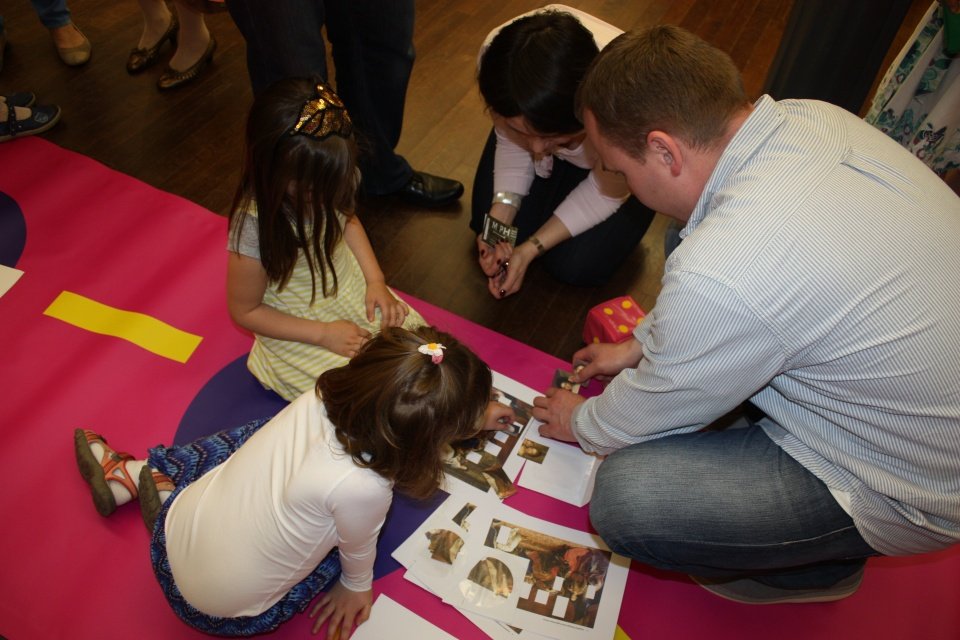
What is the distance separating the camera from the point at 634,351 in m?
1.70

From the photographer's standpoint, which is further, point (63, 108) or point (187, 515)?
point (63, 108)

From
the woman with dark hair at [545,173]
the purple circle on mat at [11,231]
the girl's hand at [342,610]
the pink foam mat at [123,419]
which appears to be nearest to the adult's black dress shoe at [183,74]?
the pink foam mat at [123,419]

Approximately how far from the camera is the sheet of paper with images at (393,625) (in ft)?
4.57

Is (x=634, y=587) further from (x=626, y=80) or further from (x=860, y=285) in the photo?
(x=626, y=80)

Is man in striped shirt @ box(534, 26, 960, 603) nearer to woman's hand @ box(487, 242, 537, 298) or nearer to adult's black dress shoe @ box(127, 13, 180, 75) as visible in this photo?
woman's hand @ box(487, 242, 537, 298)

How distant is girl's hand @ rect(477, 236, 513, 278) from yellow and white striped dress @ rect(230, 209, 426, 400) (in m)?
0.39

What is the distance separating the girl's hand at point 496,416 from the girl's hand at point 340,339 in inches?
13.9

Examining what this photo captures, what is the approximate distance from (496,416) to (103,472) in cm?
90

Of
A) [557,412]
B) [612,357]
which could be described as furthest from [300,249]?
[612,357]

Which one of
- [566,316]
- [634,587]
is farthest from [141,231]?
[634,587]

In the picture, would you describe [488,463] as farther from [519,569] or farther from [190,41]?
[190,41]

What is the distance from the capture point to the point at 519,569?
1.51 metres

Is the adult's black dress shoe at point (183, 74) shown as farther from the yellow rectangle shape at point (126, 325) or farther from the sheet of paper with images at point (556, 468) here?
the sheet of paper with images at point (556, 468)

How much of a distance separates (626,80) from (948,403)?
76 cm
